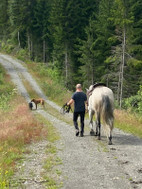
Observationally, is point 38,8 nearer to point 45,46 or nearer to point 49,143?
point 45,46

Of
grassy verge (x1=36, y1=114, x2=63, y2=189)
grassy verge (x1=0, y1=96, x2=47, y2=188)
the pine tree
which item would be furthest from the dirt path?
the pine tree

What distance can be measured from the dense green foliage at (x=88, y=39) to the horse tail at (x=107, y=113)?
18496mm

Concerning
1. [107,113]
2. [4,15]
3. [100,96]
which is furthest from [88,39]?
[4,15]

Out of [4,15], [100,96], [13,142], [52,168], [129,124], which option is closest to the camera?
[52,168]

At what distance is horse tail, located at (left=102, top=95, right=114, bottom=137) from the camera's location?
31.1 ft

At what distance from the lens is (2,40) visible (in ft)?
232

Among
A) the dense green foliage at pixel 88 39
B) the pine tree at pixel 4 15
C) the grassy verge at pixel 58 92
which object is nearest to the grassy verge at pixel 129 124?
the grassy verge at pixel 58 92

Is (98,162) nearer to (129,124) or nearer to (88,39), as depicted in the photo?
(129,124)

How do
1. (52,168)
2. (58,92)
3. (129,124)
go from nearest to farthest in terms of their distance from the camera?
(52,168), (129,124), (58,92)

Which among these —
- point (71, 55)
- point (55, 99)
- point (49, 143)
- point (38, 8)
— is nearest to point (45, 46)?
point (38, 8)

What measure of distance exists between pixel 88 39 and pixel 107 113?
29.0 metres

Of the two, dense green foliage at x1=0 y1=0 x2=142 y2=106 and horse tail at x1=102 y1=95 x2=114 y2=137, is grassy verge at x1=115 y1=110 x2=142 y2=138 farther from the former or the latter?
dense green foliage at x1=0 y1=0 x2=142 y2=106

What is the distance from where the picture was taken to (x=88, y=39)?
36.9m

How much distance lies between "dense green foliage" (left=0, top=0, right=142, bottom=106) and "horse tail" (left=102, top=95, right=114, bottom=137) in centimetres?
1850
